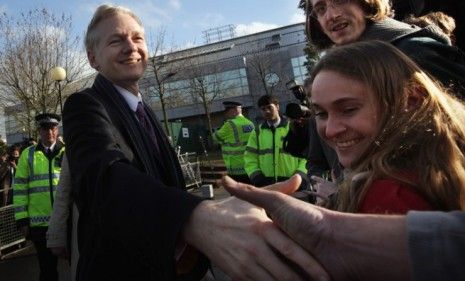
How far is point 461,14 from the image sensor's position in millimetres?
1956

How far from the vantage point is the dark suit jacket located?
104 cm

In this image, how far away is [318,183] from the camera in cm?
173

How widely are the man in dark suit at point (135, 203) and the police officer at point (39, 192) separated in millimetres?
3828

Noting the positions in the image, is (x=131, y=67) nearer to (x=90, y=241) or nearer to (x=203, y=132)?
(x=90, y=241)

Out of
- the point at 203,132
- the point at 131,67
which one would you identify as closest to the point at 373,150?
the point at 131,67

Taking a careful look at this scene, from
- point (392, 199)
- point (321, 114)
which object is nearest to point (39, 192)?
point (321, 114)

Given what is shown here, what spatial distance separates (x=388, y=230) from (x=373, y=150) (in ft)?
1.84

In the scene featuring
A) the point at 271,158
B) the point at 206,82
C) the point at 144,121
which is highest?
the point at 206,82

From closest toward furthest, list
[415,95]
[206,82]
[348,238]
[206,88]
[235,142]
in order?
[348,238], [415,95], [235,142], [206,88], [206,82]

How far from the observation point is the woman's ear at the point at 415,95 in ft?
4.47

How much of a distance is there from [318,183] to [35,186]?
480cm

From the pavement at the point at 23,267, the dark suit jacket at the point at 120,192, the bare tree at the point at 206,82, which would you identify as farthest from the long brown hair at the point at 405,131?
the bare tree at the point at 206,82

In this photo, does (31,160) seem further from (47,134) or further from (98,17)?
(98,17)

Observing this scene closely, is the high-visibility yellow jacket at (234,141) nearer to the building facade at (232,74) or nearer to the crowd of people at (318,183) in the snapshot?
the crowd of people at (318,183)
